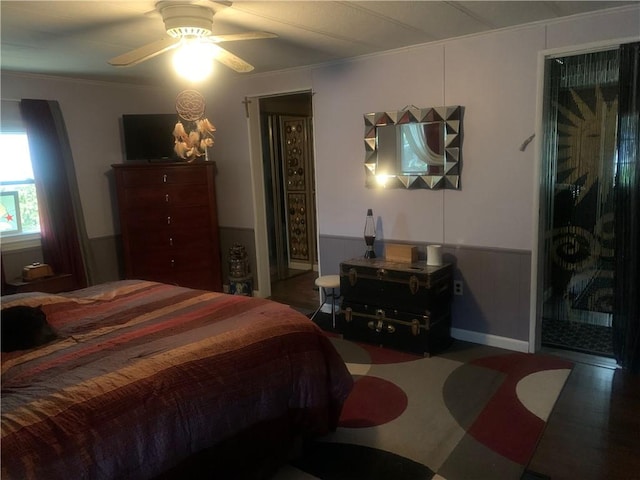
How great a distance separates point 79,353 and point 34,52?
2.57 metres

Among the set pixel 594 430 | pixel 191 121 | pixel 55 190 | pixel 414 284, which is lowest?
pixel 594 430

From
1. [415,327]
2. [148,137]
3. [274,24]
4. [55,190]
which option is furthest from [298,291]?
[274,24]

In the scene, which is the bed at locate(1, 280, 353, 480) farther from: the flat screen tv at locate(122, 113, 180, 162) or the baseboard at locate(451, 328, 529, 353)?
the flat screen tv at locate(122, 113, 180, 162)

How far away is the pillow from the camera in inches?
83.1

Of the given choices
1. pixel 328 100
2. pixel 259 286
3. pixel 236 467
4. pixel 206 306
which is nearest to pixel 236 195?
pixel 259 286

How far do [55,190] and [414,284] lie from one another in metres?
3.35

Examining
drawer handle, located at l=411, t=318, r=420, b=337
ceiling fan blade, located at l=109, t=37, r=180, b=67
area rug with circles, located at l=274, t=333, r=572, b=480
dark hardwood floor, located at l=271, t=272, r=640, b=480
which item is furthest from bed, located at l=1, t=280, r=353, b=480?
ceiling fan blade, located at l=109, t=37, r=180, b=67

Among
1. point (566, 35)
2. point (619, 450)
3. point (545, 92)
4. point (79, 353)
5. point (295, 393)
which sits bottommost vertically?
point (619, 450)

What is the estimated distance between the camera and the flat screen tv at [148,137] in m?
4.81

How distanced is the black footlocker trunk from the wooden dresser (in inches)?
70.7

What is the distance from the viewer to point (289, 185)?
627cm

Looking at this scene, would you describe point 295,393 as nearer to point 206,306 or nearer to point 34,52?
point 206,306

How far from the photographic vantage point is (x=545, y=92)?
10.8 feet

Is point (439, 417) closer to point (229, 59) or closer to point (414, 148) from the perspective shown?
point (414, 148)
